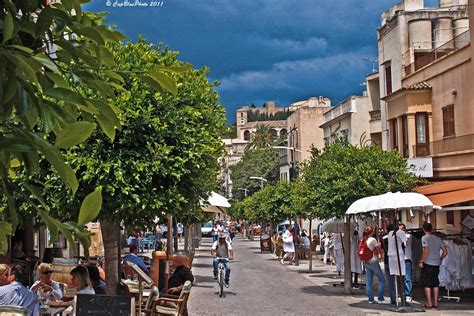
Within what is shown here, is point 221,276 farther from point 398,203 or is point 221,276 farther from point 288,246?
point 288,246

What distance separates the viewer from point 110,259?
39.2ft

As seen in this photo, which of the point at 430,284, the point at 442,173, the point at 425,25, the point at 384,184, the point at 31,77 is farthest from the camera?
the point at 425,25

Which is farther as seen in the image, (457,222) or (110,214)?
(457,222)

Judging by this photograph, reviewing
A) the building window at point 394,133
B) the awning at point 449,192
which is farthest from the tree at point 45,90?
the building window at point 394,133

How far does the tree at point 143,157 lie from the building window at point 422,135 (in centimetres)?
1961

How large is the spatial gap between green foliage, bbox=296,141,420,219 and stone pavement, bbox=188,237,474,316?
8.33 ft

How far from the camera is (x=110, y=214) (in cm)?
1057

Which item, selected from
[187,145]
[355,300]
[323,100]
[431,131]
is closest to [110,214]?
[187,145]

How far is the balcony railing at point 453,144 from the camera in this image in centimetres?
2522

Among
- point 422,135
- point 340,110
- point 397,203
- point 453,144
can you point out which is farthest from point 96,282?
point 340,110

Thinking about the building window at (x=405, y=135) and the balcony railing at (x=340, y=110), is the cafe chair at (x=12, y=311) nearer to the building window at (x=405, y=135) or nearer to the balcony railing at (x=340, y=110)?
the building window at (x=405, y=135)

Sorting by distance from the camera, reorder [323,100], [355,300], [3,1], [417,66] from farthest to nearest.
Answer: [323,100]
[417,66]
[355,300]
[3,1]

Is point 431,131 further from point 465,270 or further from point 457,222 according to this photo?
point 465,270

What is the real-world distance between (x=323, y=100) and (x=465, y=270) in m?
81.1
